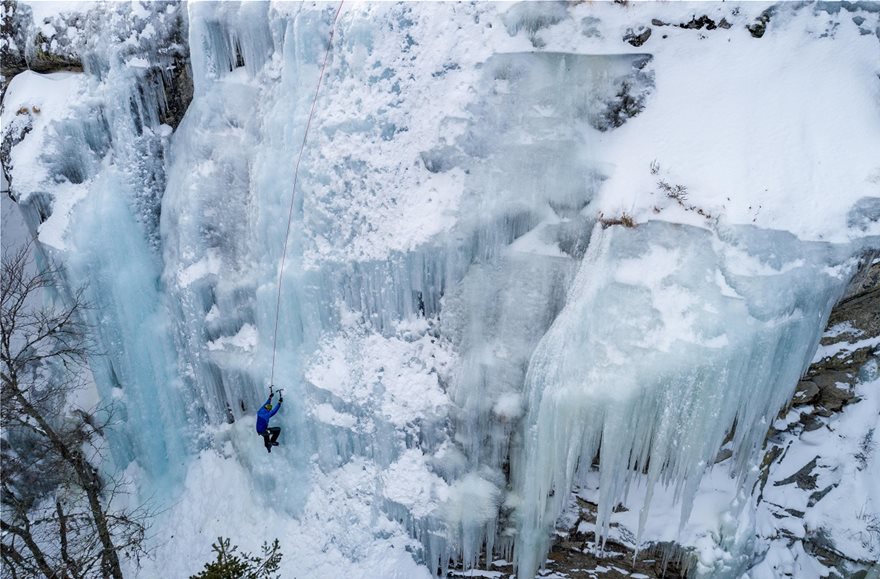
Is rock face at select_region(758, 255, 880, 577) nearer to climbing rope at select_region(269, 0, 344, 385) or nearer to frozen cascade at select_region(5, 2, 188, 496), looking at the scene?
climbing rope at select_region(269, 0, 344, 385)

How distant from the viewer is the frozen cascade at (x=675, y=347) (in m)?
4.71

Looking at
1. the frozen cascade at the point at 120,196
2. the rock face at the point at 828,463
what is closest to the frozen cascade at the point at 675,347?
the rock face at the point at 828,463

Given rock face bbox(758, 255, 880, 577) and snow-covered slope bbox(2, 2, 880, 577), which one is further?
rock face bbox(758, 255, 880, 577)

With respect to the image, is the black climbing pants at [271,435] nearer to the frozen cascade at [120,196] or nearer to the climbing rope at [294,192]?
the climbing rope at [294,192]

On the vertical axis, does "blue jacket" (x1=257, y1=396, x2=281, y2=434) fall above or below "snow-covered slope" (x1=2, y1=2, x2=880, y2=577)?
below

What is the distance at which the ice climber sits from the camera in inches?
252

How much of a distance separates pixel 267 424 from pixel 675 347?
13.9ft

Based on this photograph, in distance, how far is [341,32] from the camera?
5676mm

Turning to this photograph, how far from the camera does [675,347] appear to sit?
484 centimetres

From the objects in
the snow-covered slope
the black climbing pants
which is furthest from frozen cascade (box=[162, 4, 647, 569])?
the black climbing pants

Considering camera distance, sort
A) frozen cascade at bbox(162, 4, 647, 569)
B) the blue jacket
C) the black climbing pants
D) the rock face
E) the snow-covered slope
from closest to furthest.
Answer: the snow-covered slope → frozen cascade at bbox(162, 4, 647, 569) → the rock face → the blue jacket → the black climbing pants

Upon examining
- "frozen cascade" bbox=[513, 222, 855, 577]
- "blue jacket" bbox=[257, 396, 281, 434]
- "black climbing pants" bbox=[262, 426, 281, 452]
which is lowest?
"black climbing pants" bbox=[262, 426, 281, 452]

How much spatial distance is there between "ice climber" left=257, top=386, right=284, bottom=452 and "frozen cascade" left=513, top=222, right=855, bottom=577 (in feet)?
9.10

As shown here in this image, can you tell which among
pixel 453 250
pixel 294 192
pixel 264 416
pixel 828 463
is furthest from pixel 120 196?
pixel 828 463
